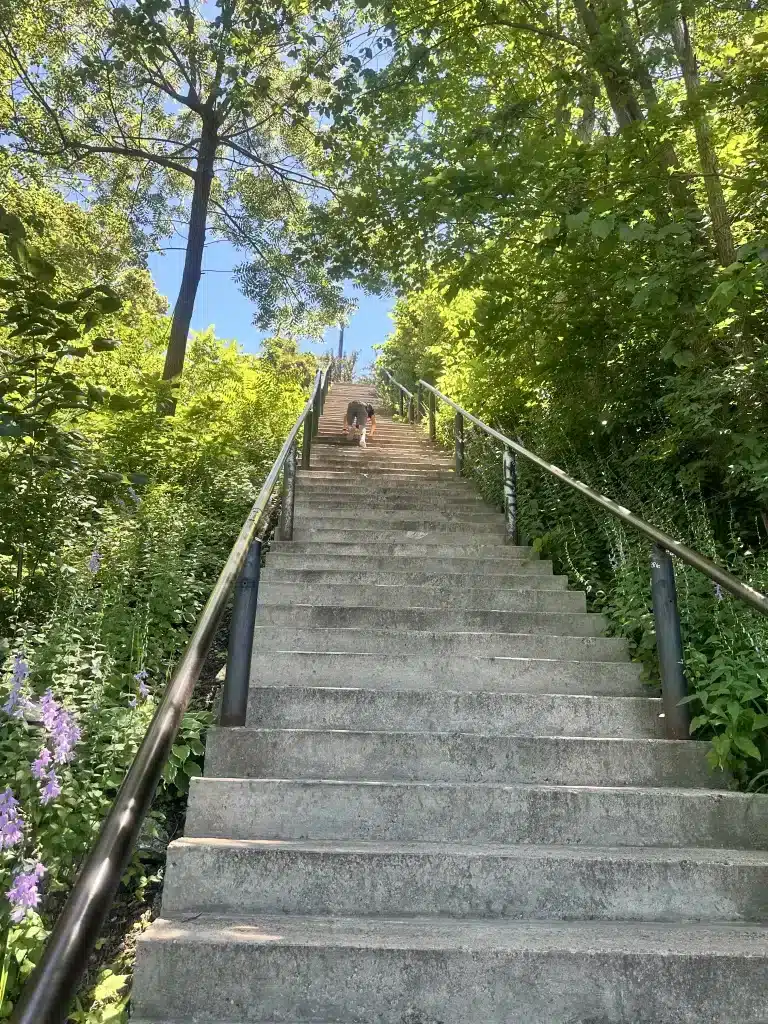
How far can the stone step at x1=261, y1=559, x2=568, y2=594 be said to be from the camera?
13.7 ft

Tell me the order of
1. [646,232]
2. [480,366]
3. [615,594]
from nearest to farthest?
[646,232], [615,594], [480,366]

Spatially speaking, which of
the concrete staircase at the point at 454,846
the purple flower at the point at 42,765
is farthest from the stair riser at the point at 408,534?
the purple flower at the point at 42,765

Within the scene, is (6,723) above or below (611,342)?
below

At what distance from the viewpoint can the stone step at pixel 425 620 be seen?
363 cm

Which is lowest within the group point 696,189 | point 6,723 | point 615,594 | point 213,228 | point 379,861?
point 379,861

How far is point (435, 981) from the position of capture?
1691 millimetres

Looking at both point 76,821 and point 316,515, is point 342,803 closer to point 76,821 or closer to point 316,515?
point 76,821

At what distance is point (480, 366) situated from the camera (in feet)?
20.1

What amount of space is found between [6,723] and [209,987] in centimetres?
125

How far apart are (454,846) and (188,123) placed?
13.4 metres

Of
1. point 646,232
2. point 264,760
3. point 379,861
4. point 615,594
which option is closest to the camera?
point 379,861

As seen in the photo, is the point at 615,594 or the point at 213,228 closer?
the point at 615,594

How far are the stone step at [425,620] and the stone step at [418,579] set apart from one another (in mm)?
455

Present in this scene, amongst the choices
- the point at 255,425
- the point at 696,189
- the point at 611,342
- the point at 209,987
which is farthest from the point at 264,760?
the point at 255,425
